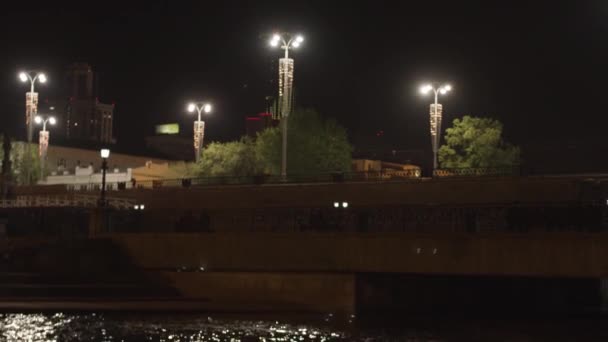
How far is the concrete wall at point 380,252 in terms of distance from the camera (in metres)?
32.8

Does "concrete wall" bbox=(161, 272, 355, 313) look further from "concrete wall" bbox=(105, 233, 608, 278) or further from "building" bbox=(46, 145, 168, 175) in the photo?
"building" bbox=(46, 145, 168, 175)

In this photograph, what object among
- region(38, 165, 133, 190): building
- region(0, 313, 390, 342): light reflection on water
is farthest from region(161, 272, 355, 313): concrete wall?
region(38, 165, 133, 190): building

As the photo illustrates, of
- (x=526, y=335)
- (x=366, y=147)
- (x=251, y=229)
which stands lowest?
(x=526, y=335)

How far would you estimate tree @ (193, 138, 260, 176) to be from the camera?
88062 millimetres

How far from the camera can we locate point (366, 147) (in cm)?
13412

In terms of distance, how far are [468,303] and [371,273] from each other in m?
6.27

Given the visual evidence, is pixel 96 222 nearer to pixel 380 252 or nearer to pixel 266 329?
pixel 380 252

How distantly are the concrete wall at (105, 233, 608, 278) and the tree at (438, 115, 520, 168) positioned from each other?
1531 inches

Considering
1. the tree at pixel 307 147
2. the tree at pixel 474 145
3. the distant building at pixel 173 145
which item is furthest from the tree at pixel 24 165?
the distant building at pixel 173 145

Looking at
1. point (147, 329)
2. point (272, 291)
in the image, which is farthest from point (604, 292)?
point (147, 329)

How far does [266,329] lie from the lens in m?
31.5

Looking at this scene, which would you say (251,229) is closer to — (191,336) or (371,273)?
(371,273)

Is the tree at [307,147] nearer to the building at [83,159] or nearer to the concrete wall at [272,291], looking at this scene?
the concrete wall at [272,291]

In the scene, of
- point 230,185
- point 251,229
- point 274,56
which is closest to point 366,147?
point 274,56
